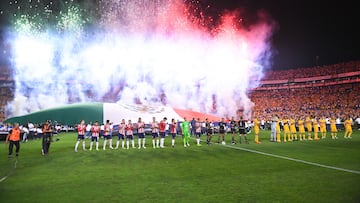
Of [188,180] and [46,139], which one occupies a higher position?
[46,139]

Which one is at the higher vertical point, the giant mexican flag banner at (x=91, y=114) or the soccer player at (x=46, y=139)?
the giant mexican flag banner at (x=91, y=114)

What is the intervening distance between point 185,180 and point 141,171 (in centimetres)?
248

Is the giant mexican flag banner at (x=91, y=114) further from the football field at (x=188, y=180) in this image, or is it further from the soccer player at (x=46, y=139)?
the football field at (x=188, y=180)

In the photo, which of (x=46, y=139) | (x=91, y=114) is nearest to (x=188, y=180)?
(x=46, y=139)

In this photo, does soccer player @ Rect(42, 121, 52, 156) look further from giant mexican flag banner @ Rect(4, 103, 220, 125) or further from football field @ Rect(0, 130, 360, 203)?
giant mexican flag banner @ Rect(4, 103, 220, 125)


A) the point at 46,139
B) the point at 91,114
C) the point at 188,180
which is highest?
the point at 91,114

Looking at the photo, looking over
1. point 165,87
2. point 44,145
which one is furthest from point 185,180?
point 165,87

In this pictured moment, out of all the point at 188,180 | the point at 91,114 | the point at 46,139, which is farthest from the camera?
the point at 91,114

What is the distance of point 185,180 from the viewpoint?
9.79m

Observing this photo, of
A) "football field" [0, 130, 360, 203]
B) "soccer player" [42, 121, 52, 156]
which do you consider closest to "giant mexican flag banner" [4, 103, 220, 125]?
"soccer player" [42, 121, 52, 156]

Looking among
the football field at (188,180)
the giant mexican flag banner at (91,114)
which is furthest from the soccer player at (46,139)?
the giant mexican flag banner at (91,114)

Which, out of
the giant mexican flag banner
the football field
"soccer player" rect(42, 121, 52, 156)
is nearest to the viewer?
the football field

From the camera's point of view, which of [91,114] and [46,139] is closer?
[46,139]

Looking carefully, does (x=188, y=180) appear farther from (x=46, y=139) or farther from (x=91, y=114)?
(x=91, y=114)
